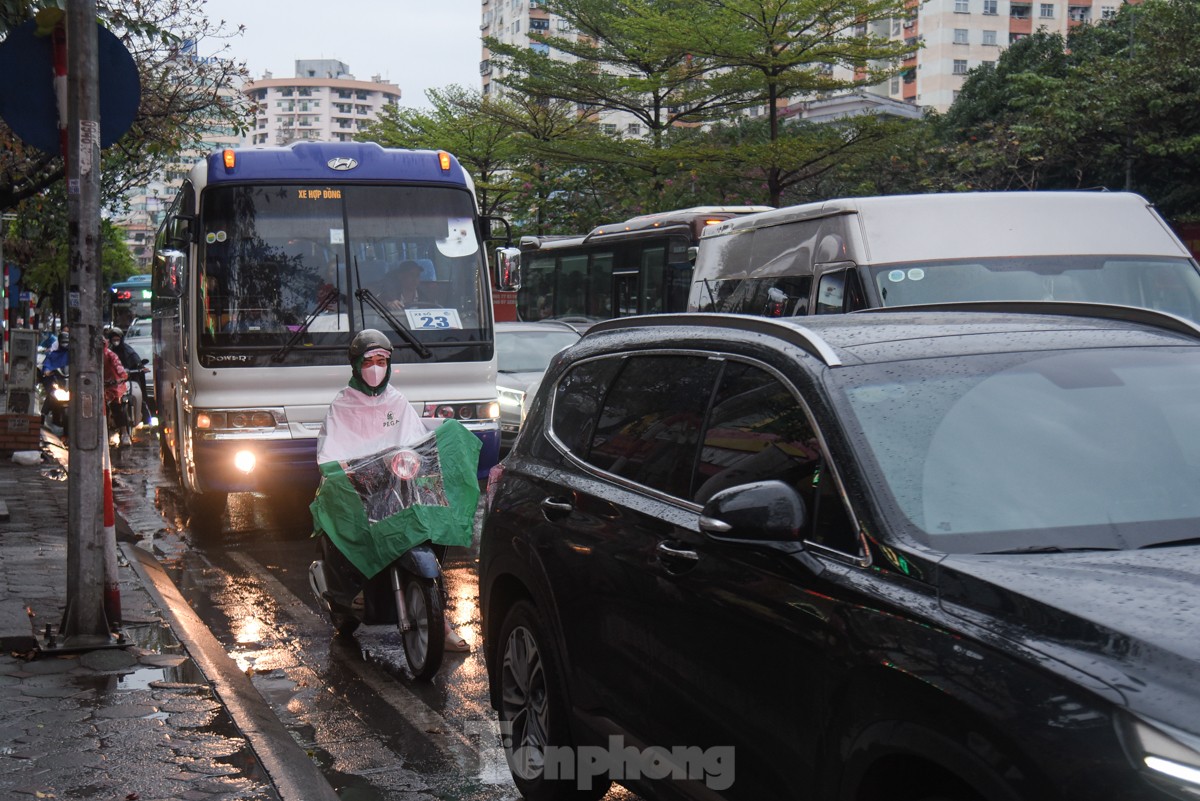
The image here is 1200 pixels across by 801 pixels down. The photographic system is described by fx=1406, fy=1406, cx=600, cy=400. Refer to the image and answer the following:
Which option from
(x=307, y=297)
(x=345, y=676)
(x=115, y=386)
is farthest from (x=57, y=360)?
(x=345, y=676)

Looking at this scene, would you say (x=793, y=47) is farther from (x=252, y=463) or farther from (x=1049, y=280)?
(x=252, y=463)

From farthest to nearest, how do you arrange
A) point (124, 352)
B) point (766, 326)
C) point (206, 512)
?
point (124, 352), point (206, 512), point (766, 326)

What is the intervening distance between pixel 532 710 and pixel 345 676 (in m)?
2.41

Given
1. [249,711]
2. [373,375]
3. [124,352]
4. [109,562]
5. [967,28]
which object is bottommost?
[249,711]

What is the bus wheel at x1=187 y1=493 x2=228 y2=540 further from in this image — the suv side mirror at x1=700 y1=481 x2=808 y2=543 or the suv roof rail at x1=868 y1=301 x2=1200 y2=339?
the suv side mirror at x1=700 y1=481 x2=808 y2=543

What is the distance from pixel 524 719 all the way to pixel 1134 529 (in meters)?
2.54

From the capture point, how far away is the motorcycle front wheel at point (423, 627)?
673 cm

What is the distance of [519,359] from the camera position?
60.2 ft

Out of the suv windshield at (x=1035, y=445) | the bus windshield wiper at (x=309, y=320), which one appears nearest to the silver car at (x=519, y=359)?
the bus windshield wiper at (x=309, y=320)

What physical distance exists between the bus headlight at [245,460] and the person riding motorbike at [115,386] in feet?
23.8

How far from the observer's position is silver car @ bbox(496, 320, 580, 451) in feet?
55.2

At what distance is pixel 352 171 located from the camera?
1191 centimetres

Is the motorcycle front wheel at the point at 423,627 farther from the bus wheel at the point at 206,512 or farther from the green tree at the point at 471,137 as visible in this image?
the green tree at the point at 471,137

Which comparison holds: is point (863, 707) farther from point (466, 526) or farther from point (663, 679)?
point (466, 526)
